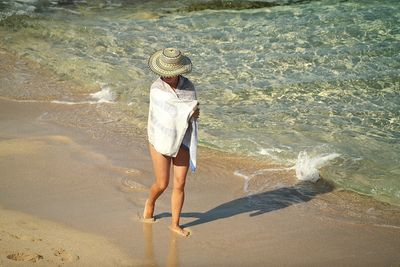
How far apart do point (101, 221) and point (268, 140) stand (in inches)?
121

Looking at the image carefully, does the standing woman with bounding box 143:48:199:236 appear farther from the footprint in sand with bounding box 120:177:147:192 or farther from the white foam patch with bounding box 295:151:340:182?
the white foam patch with bounding box 295:151:340:182

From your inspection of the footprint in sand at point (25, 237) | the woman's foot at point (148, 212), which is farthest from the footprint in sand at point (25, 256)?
Result: the woman's foot at point (148, 212)

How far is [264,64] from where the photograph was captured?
1112cm

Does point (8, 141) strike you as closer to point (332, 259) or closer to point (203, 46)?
point (332, 259)

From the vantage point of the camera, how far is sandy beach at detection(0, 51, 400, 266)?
4.97m

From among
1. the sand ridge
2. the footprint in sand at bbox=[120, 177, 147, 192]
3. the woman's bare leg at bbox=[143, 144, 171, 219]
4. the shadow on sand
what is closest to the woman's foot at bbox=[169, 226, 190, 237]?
the shadow on sand

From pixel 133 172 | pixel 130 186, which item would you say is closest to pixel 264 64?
pixel 133 172

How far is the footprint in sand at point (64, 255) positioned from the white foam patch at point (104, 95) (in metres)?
4.56

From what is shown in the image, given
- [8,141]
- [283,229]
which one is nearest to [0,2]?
[8,141]

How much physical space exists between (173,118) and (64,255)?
4.42 ft

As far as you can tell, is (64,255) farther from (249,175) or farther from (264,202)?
(249,175)

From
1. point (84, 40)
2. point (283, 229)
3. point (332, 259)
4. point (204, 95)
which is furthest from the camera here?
point (84, 40)

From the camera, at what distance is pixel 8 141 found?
7.17 m

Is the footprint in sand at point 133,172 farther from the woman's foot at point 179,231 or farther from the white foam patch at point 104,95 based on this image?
the white foam patch at point 104,95
